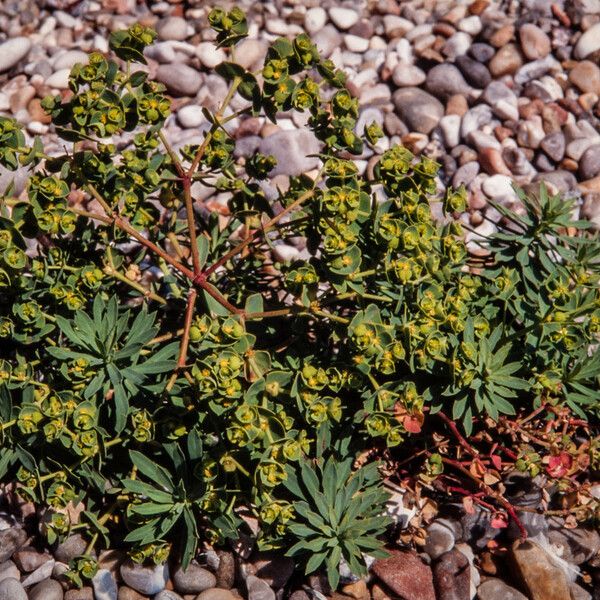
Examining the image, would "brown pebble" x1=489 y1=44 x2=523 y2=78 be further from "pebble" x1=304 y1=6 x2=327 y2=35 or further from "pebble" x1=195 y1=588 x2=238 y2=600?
"pebble" x1=195 y1=588 x2=238 y2=600

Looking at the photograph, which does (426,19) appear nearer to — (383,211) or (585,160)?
(585,160)

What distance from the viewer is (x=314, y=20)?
411 cm

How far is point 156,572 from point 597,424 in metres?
1.56

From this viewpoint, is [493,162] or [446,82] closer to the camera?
[493,162]

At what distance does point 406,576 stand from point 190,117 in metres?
2.31

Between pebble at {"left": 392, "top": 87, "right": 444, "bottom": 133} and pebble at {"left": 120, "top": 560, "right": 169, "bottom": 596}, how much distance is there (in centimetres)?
231

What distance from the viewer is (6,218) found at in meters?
2.20

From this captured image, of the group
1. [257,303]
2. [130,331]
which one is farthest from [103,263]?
[257,303]

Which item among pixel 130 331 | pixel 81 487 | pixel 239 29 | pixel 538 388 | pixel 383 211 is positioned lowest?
pixel 81 487

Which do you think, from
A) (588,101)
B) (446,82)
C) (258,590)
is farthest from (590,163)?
(258,590)

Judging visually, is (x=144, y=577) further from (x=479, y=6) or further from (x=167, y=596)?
(x=479, y=6)

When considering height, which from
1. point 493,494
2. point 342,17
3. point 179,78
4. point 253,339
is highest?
point 253,339

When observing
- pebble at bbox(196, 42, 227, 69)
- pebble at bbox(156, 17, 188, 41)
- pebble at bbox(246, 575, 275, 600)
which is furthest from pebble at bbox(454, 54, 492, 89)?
pebble at bbox(246, 575, 275, 600)

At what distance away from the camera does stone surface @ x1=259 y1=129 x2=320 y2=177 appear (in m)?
3.61
